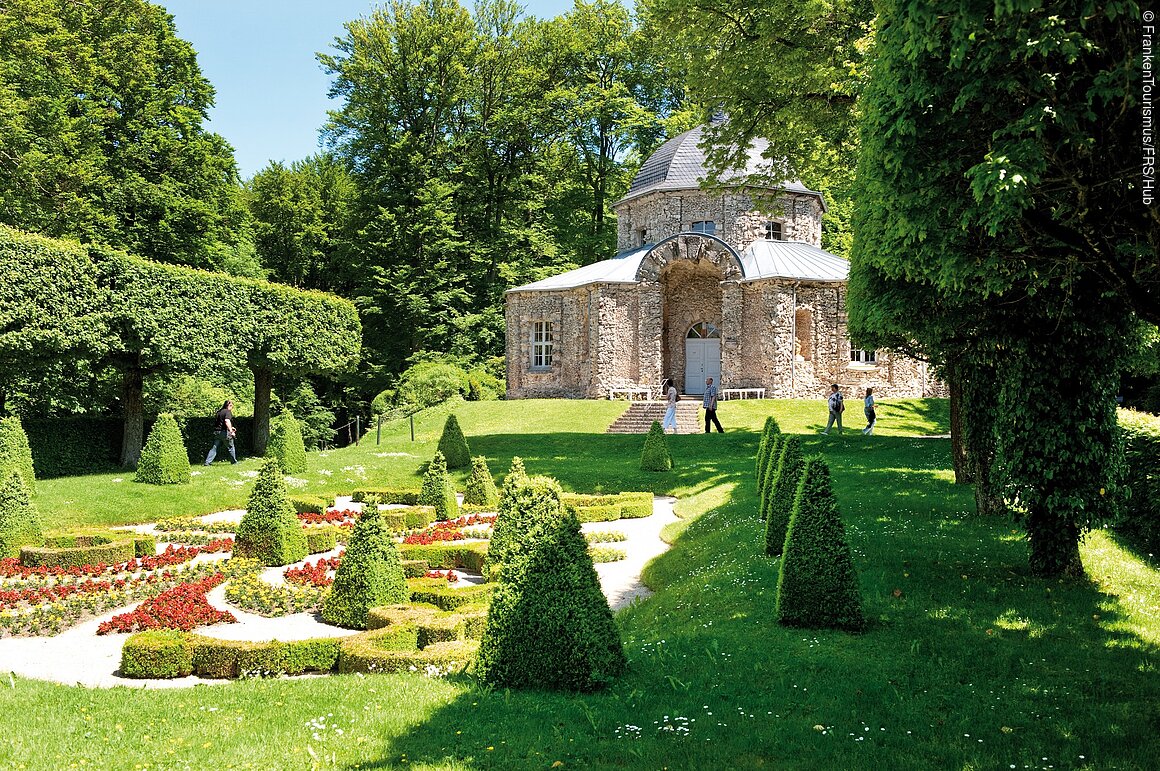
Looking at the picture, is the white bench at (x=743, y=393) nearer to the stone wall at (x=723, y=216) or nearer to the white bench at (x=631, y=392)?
the white bench at (x=631, y=392)

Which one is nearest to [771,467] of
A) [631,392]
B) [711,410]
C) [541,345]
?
[711,410]

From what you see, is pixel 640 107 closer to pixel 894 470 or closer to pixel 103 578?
pixel 894 470

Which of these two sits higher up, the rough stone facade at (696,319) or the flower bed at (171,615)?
the rough stone facade at (696,319)

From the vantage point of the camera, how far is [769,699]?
6434 mm

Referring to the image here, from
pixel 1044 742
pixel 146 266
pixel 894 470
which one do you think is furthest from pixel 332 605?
pixel 146 266

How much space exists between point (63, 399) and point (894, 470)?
2645 cm

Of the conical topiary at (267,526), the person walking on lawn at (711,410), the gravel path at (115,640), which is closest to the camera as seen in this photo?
the gravel path at (115,640)

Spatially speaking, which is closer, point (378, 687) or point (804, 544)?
point (378, 687)

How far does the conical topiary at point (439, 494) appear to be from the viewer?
1716 cm

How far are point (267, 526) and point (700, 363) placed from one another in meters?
27.2

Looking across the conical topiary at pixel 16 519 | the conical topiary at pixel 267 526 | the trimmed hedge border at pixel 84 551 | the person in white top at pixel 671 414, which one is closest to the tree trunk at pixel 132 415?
the conical topiary at pixel 16 519

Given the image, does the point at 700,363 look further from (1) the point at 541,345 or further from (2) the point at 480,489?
(2) the point at 480,489

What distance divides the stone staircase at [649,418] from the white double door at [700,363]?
25.3ft

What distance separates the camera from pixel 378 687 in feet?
22.8
